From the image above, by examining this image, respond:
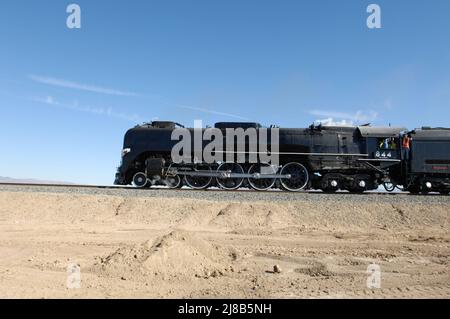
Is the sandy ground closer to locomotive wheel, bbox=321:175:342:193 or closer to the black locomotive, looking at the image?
locomotive wheel, bbox=321:175:342:193

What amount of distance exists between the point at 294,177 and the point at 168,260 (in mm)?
12164

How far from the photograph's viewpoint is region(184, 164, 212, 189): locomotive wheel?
19.0 meters

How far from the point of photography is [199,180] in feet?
62.8

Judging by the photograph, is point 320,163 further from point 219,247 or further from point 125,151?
point 219,247

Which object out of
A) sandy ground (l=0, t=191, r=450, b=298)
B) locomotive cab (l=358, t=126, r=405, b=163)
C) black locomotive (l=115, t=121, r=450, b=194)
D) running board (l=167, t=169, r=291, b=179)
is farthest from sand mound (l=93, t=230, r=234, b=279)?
locomotive cab (l=358, t=126, r=405, b=163)

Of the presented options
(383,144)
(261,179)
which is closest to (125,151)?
(261,179)

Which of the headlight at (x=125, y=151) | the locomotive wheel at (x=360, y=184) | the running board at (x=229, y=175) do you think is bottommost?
the locomotive wheel at (x=360, y=184)

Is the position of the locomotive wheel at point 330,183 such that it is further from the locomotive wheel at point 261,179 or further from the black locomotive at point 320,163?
the locomotive wheel at point 261,179

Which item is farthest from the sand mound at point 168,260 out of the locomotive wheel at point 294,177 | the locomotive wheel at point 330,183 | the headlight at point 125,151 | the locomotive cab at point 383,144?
the locomotive cab at point 383,144

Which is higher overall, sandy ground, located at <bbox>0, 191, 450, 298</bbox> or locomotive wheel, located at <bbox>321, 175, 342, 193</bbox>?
locomotive wheel, located at <bbox>321, 175, 342, 193</bbox>

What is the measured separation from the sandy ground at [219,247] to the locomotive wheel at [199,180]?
454 centimetres

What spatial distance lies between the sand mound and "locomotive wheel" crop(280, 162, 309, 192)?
1082cm

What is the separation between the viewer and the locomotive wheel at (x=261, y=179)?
735 inches
